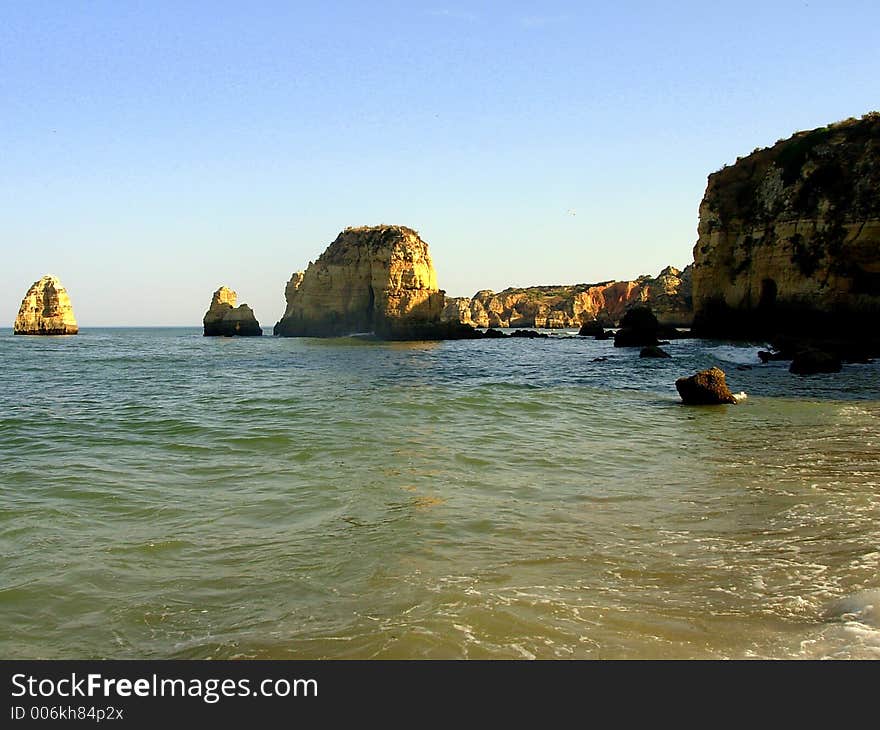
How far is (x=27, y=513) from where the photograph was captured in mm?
6824

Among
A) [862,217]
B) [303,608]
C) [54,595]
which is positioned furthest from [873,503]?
[862,217]

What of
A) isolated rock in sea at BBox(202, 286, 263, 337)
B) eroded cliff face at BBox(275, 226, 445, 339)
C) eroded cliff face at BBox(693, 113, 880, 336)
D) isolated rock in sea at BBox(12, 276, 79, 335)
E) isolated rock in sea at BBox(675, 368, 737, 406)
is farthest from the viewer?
isolated rock in sea at BBox(202, 286, 263, 337)

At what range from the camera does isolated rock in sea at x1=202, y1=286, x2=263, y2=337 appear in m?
88.5

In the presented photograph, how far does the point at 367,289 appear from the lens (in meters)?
78.8

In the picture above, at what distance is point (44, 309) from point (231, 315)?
26219mm

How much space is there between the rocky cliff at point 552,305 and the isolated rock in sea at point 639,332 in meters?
64.2

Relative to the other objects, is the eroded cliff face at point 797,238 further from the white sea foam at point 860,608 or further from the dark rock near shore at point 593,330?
the white sea foam at point 860,608

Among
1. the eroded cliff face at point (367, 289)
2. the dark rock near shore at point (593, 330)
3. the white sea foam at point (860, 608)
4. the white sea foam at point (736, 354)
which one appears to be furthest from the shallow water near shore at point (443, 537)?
the eroded cliff face at point (367, 289)

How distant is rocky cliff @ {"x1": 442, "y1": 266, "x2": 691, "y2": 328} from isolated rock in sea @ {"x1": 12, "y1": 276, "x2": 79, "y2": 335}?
60700mm

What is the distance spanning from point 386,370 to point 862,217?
27.0 m

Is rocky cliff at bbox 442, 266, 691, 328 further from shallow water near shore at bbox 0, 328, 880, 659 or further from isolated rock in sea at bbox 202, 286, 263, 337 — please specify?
shallow water near shore at bbox 0, 328, 880, 659

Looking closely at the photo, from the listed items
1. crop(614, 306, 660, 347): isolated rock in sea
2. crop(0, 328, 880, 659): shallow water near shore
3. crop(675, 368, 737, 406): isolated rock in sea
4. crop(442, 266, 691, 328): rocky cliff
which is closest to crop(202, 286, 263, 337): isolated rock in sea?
crop(442, 266, 691, 328): rocky cliff

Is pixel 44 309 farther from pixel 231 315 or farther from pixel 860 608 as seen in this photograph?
pixel 860 608
